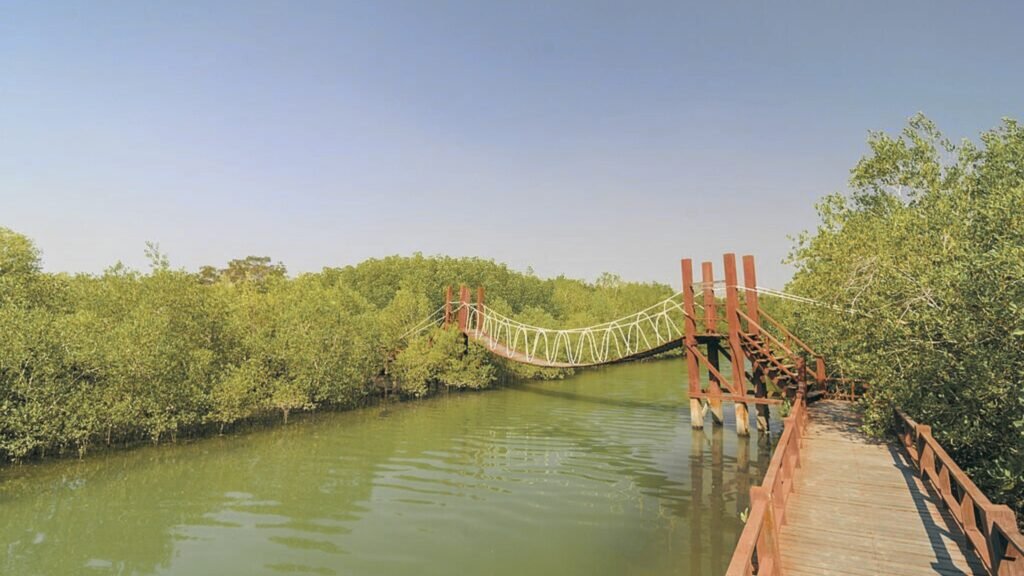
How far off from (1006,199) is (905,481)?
4.65m

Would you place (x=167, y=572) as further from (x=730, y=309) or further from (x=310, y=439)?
(x=730, y=309)

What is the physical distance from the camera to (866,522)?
6.61m

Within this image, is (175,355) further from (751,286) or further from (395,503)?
(751,286)

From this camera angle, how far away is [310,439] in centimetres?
1895

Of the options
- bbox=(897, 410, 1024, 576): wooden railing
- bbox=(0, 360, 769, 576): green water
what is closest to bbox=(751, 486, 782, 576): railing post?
bbox=(897, 410, 1024, 576): wooden railing

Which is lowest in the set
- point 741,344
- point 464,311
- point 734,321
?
point 741,344

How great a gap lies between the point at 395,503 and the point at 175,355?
34.4 ft

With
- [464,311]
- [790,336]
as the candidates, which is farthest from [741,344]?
[464,311]

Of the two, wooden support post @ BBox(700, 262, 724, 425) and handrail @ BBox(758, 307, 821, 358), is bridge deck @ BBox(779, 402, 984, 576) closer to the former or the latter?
handrail @ BBox(758, 307, 821, 358)

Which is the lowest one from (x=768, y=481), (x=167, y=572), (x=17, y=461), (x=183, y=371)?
(x=167, y=572)

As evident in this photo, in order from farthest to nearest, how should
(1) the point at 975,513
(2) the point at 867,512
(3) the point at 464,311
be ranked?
(3) the point at 464,311, (2) the point at 867,512, (1) the point at 975,513

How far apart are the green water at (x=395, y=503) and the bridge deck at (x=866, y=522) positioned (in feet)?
7.69

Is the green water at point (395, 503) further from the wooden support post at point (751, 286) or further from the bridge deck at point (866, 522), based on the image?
the wooden support post at point (751, 286)

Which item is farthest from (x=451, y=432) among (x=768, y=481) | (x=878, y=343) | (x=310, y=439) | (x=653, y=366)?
(x=653, y=366)
